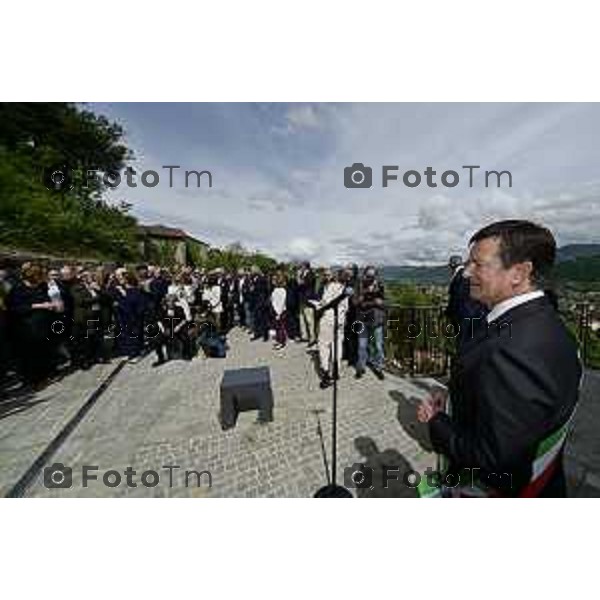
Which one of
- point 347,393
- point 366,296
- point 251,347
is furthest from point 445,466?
point 251,347

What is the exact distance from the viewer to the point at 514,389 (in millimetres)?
1230

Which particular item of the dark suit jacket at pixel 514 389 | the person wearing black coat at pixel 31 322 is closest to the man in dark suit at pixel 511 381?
the dark suit jacket at pixel 514 389

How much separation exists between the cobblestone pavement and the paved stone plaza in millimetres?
11

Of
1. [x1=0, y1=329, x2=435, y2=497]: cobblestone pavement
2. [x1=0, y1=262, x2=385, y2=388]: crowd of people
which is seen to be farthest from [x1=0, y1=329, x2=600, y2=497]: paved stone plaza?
[x1=0, y1=262, x2=385, y2=388]: crowd of people

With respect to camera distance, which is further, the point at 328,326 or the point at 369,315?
the point at 369,315

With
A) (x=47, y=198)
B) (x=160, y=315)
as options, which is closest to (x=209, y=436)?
(x=160, y=315)

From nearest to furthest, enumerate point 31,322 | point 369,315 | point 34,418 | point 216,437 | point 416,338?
point 216,437, point 34,418, point 31,322, point 369,315, point 416,338

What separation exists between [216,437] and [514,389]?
11.8 feet

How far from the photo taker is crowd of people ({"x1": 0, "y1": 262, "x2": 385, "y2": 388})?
5.57 m

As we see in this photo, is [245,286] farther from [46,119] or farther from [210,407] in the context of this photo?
[46,119]

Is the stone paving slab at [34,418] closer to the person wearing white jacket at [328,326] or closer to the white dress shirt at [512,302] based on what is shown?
the person wearing white jacket at [328,326]

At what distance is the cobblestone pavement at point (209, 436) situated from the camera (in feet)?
11.2

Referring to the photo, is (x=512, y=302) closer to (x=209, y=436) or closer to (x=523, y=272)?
(x=523, y=272)

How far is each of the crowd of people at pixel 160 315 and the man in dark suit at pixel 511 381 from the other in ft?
8.70
